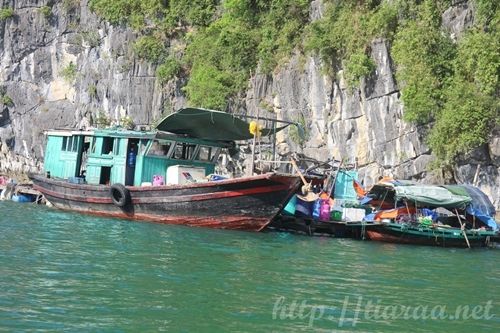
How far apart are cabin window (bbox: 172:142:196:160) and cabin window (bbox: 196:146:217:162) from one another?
19 centimetres

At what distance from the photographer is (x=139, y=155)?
15523 mm

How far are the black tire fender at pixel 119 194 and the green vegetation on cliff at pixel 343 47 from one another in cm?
852

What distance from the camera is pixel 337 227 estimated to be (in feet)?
45.7

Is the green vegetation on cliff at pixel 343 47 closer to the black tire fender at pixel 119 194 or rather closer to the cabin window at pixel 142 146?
the cabin window at pixel 142 146

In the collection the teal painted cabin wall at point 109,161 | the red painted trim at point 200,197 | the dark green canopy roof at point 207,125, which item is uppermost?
the dark green canopy roof at point 207,125

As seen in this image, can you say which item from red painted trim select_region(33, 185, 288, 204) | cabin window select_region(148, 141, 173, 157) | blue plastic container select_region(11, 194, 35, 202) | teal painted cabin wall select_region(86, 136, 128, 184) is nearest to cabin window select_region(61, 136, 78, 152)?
teal painted cabin wall select_region(86, 136, 128, 184)

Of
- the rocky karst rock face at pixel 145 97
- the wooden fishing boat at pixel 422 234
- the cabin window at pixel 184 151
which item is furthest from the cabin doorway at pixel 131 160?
the rocky karst rock face at pixel 145 97

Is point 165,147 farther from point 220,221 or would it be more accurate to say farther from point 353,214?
point 353,214

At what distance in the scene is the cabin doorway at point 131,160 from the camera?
15.8 meters

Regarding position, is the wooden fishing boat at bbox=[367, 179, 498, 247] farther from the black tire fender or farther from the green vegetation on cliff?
the black tire fender

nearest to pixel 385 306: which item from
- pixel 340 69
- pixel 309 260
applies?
pixel 309 260

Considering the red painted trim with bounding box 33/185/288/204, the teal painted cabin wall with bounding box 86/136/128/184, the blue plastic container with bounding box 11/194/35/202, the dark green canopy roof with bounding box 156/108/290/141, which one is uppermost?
the dark green canopy roof with bounding box 156/108/290/141

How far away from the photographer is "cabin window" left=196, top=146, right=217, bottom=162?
625 inches

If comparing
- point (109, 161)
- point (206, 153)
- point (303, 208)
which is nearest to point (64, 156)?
point (109, 161)
